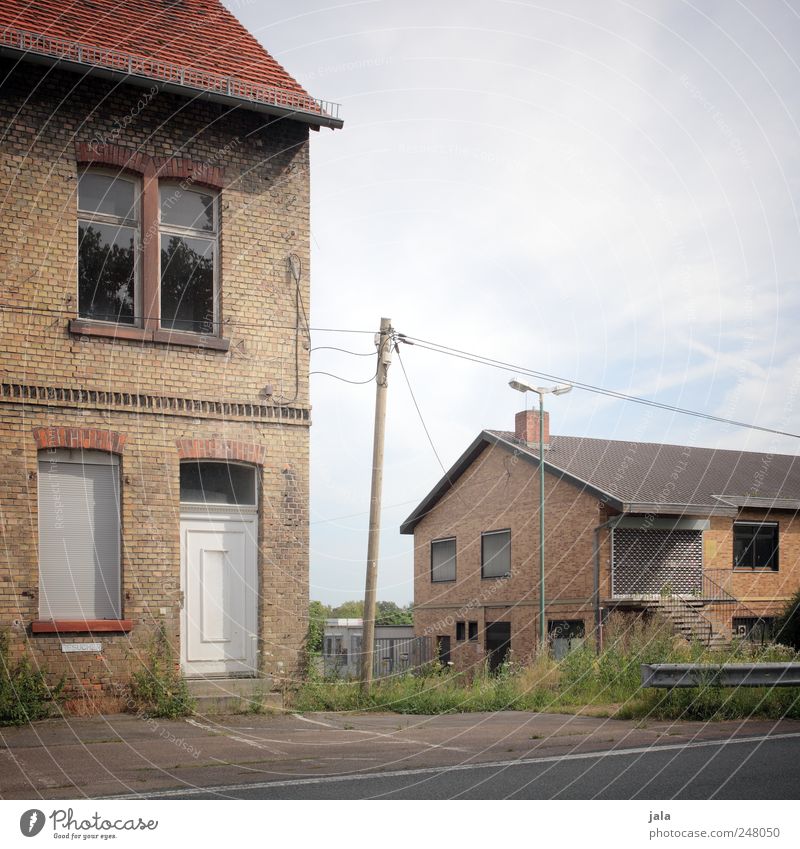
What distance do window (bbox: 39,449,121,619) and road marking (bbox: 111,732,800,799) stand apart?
12.7ft

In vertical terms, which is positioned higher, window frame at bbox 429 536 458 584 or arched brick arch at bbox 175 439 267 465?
arched brick arch at bbox 175 439 267 465

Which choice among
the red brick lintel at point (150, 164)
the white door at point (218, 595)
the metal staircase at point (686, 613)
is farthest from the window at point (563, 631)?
the red brick lintel at point (150, 164)

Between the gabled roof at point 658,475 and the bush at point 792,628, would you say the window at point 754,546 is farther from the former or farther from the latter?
the bush at point 792,628

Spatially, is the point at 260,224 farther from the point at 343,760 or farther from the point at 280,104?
the point at 343,760

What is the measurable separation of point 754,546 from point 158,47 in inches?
826

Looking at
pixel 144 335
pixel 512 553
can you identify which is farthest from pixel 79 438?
pixel 512 553

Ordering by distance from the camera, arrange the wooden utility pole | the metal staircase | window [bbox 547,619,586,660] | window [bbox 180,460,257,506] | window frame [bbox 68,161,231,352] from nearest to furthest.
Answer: window frame [bbox 68,161,231,352]
window [bbox 180,460,257,506]
the wooden utility pole
the metal staircase
window [bbox 547,619,586,660]

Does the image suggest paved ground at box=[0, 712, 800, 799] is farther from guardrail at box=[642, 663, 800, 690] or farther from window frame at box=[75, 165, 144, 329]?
window frame at box=[75, 165, 144, 329]

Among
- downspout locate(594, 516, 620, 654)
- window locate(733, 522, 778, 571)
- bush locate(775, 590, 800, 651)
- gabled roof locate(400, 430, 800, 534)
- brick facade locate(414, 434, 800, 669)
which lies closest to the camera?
bush locate(775, 590, 800, 651)

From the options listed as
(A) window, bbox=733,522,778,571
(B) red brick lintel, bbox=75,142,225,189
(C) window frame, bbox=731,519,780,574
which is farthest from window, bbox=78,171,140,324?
(A) window, bbox=733,522,778,571

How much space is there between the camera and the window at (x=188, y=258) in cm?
1098

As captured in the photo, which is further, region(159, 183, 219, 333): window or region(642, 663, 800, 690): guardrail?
region(159, 183, 219, 333): window

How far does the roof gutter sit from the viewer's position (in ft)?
33.4

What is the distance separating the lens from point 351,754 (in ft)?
28.2
